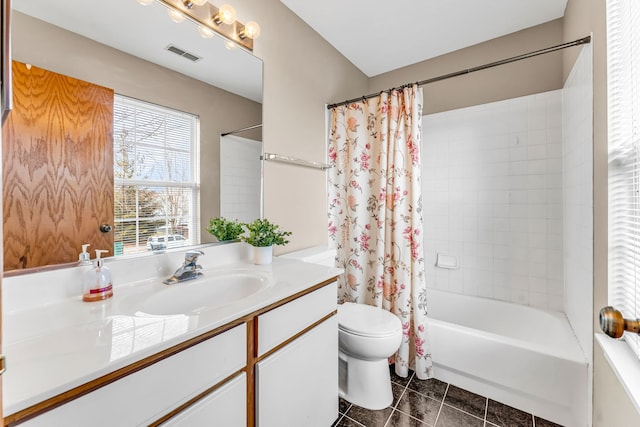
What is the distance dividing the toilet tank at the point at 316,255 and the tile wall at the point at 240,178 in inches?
15.3

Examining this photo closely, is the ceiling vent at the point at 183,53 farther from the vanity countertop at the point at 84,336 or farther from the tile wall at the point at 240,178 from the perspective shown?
the vanity countertop at the point at 84,336

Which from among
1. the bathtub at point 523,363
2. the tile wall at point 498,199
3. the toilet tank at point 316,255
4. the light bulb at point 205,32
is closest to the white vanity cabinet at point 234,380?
the toilet tank at point 316,255

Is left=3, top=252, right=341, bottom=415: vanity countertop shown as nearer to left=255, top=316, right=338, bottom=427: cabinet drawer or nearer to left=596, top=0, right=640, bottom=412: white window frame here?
left=255, top=316, right=338, bottom=427: cabinet drawer

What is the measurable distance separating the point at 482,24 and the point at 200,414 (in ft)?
9.12

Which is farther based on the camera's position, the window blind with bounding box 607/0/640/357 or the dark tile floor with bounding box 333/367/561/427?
the dark tile floor with bounding box 333/367/561/427

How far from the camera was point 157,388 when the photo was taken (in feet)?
2.44

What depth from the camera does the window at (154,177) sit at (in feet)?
3.80

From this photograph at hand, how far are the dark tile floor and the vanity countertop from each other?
1012 millimetres

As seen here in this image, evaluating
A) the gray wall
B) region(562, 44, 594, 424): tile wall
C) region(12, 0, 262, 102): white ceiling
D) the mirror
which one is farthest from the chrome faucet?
the gray wall

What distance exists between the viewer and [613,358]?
3.34 ft

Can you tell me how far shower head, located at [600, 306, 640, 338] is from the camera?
2.14ft

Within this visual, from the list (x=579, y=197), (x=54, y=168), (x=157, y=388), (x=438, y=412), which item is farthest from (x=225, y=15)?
(x=438, y=412)

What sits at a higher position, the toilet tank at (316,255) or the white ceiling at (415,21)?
the white ceiling at (415,21)

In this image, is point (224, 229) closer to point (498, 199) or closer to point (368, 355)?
point (368, 355)
